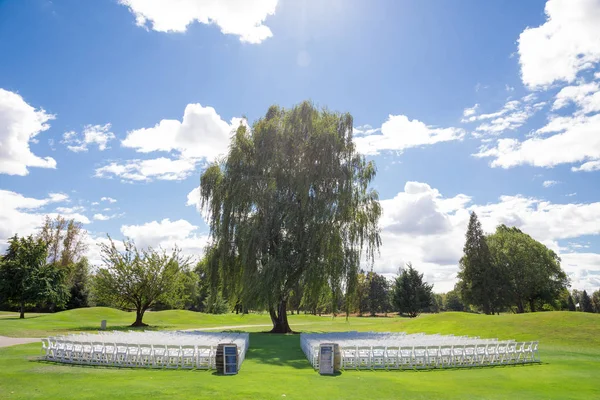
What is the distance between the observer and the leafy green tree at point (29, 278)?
45.2 metres

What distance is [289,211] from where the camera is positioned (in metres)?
30.8

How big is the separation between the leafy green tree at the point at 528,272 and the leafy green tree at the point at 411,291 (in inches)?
517

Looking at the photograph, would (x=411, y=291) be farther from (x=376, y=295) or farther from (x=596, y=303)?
(x=596, y=303)

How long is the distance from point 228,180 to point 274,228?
18.9 ft

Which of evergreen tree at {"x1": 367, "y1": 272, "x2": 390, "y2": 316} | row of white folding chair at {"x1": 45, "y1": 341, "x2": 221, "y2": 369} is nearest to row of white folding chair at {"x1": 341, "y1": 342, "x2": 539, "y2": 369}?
row of white folding chair at {"x1": 45, "y1": 341, "x2": 221, "y2": 369}

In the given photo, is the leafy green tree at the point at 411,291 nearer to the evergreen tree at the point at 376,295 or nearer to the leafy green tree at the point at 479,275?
the leafy green tree at the point at 479,275

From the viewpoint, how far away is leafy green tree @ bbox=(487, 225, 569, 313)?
65.9m

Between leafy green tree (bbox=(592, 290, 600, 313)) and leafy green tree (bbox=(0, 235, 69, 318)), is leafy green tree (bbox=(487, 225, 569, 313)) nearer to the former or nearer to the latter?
leafy green tree (bbox=(0, 235, 69, 318))

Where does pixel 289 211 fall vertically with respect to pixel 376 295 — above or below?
above

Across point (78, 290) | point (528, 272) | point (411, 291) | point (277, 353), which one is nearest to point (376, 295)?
point (411, 291)

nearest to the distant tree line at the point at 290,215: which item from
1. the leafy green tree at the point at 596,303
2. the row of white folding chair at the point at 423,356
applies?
the row of white folding chair at the point at 423,356

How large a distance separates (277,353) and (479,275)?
186ft

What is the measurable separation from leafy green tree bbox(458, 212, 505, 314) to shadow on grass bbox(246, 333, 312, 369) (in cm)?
5074

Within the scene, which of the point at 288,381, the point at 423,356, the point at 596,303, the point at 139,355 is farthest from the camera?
the point at 596,303
